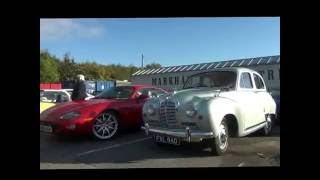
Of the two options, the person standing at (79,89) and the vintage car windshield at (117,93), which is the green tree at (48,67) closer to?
the person standing at (79,89)

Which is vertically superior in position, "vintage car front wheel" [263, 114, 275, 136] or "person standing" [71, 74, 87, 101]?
"person standing" [71, 74, 87, 101]

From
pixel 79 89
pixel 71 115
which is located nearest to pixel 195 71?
pixel 79 89

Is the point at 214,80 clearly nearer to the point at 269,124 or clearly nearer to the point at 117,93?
the point at 269,124

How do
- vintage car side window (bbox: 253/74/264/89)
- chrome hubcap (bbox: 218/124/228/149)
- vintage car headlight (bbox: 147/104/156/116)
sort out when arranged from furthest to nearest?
1. vintage car side window (bbox: 253/74/264/89)
2. vintage car headlight (bbox: 147/104/156/116)
3. chrome hubcap (bbox: 218/124/228/149)

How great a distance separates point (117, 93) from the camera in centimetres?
556

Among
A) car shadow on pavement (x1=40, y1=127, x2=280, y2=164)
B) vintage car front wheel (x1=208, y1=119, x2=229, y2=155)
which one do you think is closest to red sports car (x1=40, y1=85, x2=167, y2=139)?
car shadow on pavement (x1=40, y1=127, x2=280, y2=164)

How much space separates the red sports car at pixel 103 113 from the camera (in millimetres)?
5242

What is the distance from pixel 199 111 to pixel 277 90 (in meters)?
0.97

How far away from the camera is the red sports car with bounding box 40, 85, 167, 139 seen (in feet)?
17.2

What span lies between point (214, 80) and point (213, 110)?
480mm

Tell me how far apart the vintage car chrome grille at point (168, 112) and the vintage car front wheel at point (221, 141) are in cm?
49

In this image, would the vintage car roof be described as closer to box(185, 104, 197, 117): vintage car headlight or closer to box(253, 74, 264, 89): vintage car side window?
box(253, 74, 264, 89): vintage car side window
